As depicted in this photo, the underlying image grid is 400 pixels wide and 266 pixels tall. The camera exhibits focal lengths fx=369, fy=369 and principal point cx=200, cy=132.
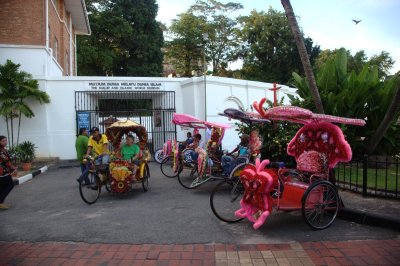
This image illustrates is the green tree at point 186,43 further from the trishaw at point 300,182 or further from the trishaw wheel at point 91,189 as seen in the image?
the trishaw at point 300,182

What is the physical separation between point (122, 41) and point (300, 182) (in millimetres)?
32031

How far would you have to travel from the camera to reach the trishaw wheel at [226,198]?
6.14 meters

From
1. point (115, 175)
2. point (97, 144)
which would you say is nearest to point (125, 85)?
point (97, 144)

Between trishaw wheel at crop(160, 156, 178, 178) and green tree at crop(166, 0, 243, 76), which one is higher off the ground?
green tree at crop(166, 0, 243, 76)

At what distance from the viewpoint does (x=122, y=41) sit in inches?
1394

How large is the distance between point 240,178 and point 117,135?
4.74 meters

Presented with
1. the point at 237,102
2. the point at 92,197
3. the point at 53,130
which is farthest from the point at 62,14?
the point at 92,197

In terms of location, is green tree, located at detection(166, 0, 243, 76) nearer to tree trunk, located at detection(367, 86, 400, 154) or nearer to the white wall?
the white wall

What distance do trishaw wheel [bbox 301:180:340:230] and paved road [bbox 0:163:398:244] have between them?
14 cm

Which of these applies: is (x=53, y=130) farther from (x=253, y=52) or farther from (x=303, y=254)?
(x=253, y=52)

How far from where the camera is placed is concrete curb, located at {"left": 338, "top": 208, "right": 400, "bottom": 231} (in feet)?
18.6

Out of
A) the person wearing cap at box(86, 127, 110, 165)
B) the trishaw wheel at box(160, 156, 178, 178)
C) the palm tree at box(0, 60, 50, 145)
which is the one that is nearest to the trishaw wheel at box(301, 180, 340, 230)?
the person wearing cap at box(86, 127, 110, 165)

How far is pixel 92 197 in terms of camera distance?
317 inches

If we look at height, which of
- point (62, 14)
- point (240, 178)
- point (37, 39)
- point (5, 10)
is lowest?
point (240, 178)
